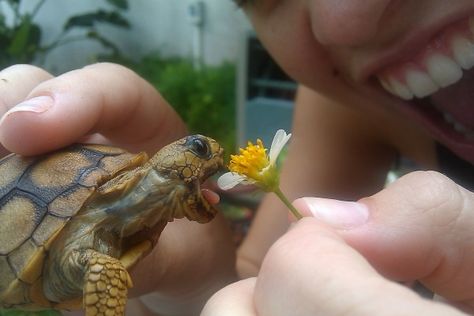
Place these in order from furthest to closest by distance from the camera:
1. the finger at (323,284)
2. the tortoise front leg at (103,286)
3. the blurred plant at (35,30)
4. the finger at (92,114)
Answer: the blurred plant at (35,30)
the finger at (92,114)
the tortoise front leg at (103,286)
the finger at (323,284)

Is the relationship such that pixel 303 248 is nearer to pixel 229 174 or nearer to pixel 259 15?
pixel 229 174

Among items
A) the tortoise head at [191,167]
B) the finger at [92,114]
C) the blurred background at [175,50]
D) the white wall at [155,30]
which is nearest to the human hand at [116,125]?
the finger at [92,114]

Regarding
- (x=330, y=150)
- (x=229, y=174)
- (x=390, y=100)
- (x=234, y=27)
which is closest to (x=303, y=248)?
(x=229, y=174)

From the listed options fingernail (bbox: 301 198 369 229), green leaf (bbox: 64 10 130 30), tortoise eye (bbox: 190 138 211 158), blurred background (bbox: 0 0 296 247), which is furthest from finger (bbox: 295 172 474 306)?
green leaf (bbox: 64 10 130 30)

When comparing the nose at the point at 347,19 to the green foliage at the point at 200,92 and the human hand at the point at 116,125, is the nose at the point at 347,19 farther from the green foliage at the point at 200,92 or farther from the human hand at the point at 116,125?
the green foliage at the point at 200,92

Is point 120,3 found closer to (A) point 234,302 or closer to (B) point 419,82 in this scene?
(B) point 419,82

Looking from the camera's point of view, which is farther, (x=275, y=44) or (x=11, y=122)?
(x=275, y=44)
